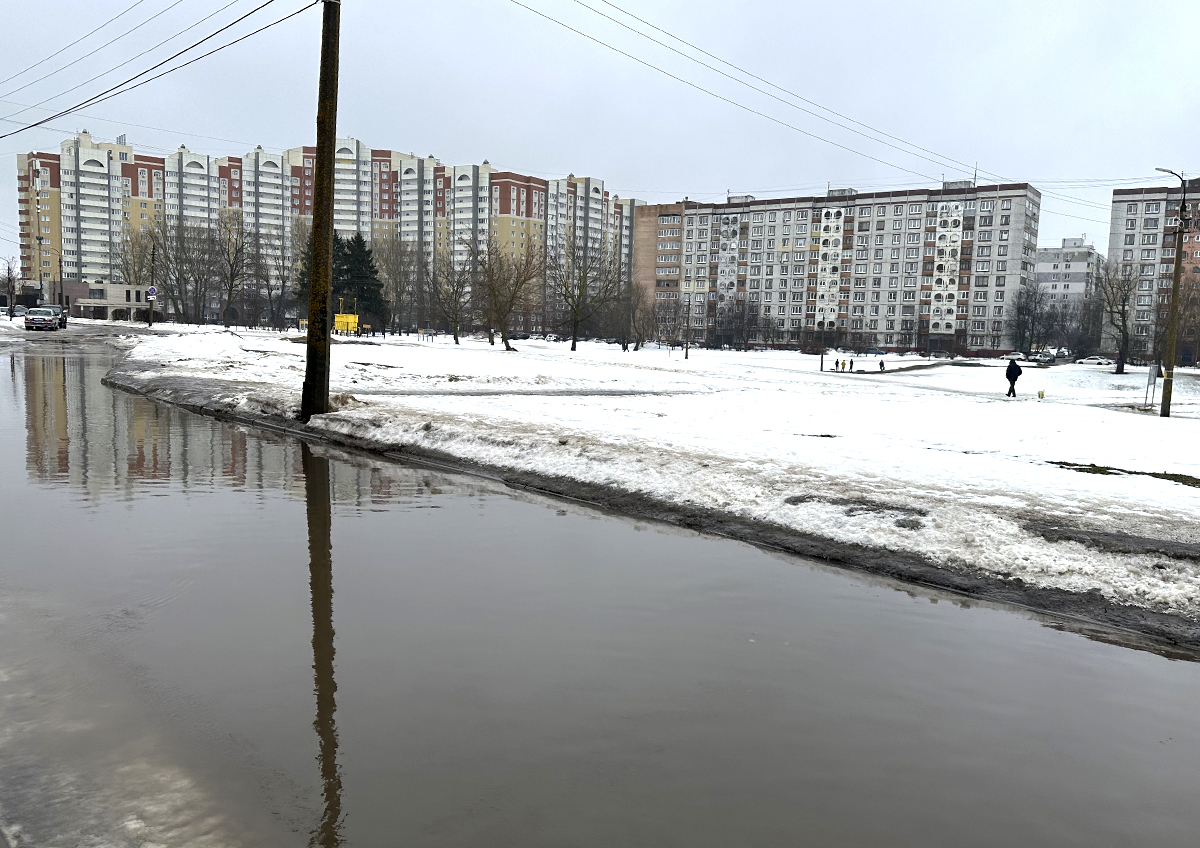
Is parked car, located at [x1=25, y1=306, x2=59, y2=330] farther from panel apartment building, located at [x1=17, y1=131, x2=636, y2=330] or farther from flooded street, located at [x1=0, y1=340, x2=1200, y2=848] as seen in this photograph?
panel apartment building, located at [x1=17, y1=131, x2=636, y2=330]

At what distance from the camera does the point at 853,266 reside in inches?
5955

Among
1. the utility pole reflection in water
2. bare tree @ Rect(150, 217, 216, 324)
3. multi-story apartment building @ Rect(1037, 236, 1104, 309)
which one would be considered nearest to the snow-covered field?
the utility pole reflection in water

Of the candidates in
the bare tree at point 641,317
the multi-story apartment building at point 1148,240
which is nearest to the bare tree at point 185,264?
the bare tree at point 641,317

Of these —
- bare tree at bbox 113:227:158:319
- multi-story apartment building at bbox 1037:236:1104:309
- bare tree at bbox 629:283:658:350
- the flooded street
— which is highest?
multi-story apartment building at bbox 1037:236:1104:309

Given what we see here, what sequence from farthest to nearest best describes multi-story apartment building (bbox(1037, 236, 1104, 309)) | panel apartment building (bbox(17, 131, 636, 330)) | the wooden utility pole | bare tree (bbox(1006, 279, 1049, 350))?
1. multi-story apartment building (bbox(1037, 236, 1104, 309))
2. panel apartment building (bbox(17, 131, 636, 330))
3. bare tree (bbox(1006, 279, 1049, 350))
4. the wooden utility pole

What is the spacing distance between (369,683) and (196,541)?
12.1 ft

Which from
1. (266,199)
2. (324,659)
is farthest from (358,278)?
(266,199)

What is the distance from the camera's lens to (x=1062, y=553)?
8.07 metres

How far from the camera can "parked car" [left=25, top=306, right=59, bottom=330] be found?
212 feet

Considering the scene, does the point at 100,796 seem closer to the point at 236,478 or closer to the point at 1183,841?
the point at 1183,841

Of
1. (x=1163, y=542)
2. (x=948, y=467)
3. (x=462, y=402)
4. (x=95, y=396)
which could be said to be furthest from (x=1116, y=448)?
(x=95, y=396)

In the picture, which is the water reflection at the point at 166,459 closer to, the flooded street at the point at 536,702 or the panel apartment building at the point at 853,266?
the flooded street at the point at 536,702

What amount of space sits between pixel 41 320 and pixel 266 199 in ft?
435

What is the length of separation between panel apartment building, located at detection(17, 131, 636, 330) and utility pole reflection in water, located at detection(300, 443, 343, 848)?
151826 mm
